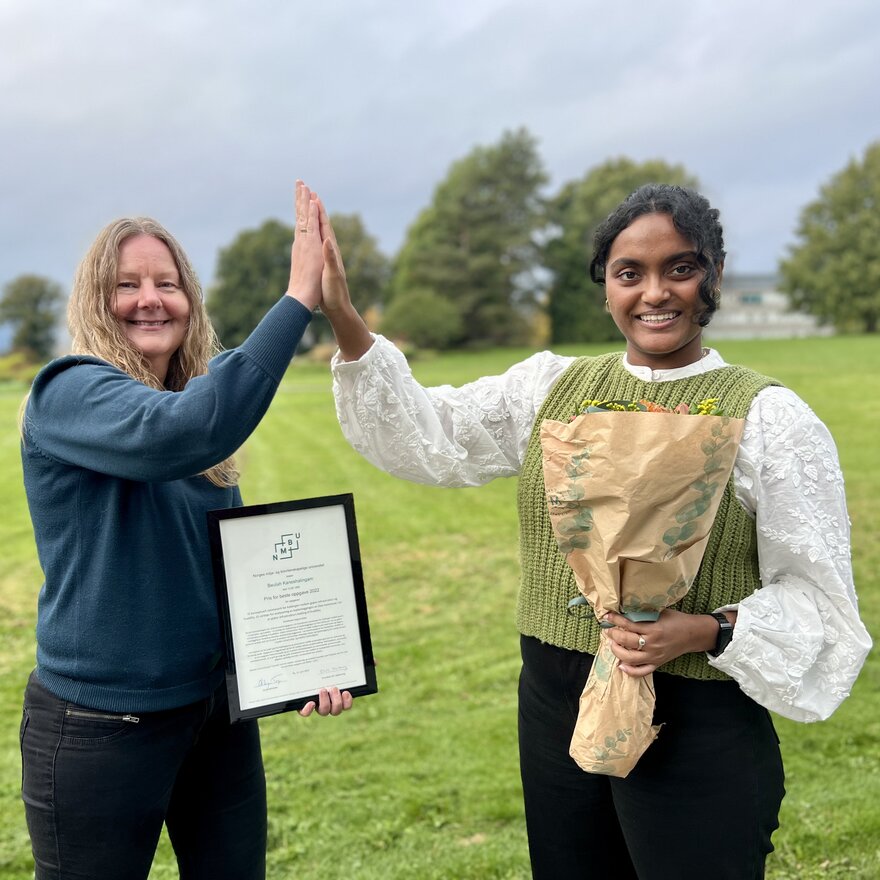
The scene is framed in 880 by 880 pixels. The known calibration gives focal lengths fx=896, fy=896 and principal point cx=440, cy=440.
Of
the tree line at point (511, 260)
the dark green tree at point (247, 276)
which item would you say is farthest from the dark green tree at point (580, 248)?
the dark green tree at point (247, 276)

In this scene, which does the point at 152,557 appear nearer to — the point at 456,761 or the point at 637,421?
the point at 637,421

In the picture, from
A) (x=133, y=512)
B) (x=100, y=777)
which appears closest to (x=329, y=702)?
(x=100, y=777)

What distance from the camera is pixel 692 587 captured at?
1.87m

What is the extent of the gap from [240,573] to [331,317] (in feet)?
1.96

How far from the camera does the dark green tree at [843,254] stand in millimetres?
45906

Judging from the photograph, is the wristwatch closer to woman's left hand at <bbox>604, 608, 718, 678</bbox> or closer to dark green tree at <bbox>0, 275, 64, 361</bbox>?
woman's left hand at <bbox>604, 608, 718, 678</bbox>

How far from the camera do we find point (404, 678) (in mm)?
5527

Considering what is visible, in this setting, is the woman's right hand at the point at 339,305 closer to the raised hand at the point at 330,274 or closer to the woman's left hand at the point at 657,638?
the raised hand at the point at 330,274

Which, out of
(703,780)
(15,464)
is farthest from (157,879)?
(15,464)

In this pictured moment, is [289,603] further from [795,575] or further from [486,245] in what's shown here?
[486,245]
